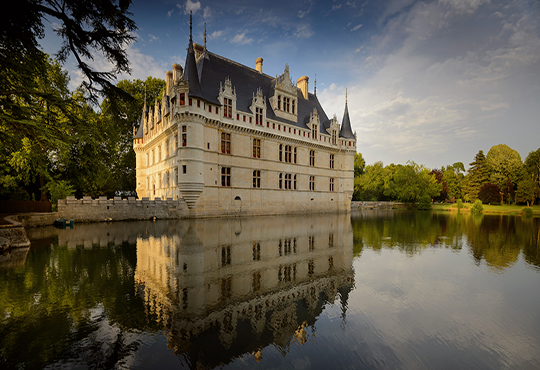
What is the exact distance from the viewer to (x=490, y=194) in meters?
43.7

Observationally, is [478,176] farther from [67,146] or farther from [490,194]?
[67,146]

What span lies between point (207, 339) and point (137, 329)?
1222mm

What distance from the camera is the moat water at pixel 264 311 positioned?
3.43m

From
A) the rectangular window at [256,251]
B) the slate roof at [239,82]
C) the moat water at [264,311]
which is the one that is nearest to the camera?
the moat water at [264,311]

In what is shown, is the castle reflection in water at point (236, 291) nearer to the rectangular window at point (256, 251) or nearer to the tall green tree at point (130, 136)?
the rectangular window at point (256, 251)

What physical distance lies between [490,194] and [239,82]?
47.1m

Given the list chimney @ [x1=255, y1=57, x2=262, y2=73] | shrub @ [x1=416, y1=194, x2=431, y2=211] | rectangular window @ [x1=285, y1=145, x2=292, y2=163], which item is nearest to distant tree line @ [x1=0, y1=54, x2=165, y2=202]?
chimney @ [x1=255, y1=57, x2=262, y2=73]

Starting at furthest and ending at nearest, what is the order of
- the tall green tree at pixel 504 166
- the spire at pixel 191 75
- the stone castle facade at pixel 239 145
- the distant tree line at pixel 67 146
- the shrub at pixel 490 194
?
the tall green tree at pixel 504 166
the shrub at pixel 490 194
the stone castle facade at pixel 239 145
the spire at pixel 191 75
the distant tree line at pixel 67 146

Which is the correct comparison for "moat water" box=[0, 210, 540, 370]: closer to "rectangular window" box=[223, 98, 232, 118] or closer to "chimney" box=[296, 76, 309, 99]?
"rectangular window" box=[223, 98, 232, 118]

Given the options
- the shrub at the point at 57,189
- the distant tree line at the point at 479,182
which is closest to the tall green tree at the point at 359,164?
the distant tree line at the point at 479,182

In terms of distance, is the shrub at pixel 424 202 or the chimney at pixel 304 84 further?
the shrub at pixel 424 202

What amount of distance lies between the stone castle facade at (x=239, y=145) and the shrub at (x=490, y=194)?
28.1 meters

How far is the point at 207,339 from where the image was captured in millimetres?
3762

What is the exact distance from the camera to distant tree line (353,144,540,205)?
41750mm
